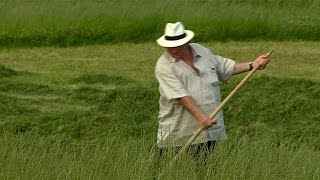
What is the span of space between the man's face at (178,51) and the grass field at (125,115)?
2.02 feet

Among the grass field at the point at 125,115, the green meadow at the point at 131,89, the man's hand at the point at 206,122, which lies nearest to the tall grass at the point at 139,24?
the green meadow at the point at 131,89

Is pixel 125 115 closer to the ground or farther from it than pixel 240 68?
closer to the ground

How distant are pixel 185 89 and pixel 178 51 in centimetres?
25

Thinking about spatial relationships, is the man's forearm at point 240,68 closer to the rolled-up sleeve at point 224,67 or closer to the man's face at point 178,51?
the rolled-up sleeve at point 224,67

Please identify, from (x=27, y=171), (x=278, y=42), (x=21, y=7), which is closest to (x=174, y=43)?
(x=27, y=171)

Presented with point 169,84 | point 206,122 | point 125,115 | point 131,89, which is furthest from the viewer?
point 131,89

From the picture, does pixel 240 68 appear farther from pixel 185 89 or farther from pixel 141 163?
pixel 141 163

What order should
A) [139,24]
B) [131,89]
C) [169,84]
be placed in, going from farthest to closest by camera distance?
[139,24] → [131,89] → [169,84]

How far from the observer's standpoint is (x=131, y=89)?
33.4 ft

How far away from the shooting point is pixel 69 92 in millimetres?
10555

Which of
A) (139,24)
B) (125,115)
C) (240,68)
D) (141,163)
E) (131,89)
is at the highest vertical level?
(240,68)

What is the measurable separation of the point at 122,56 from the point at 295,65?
2.68m

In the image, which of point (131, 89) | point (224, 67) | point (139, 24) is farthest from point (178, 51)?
point (139, 24)

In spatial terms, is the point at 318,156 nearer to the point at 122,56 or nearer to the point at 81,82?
the point at 81,82
